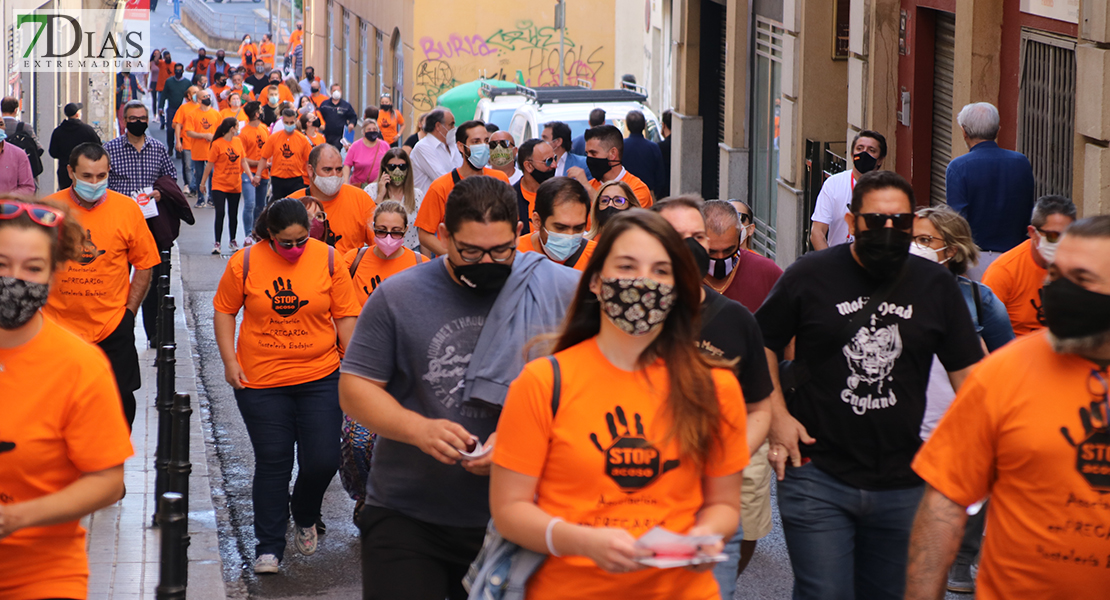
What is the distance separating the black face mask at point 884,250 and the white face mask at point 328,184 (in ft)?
19.4

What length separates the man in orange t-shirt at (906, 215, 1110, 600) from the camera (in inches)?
129

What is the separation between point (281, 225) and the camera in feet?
23.7

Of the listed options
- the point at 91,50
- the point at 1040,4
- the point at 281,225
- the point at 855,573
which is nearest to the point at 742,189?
the point at 1040,4

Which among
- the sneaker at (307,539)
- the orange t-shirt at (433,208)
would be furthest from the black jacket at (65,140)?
the sneaker at (307,539)

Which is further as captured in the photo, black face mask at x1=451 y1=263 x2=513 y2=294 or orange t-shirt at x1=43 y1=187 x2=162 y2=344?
orange t-shirt at x1=43 y1=187 x2=162 y2=344

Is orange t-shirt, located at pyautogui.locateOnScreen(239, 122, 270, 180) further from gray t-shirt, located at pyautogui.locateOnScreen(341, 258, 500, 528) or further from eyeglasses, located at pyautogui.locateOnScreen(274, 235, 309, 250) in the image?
gray t-shirt, located at pyautogui.locateOnScreen(341, 258, 500, 528)

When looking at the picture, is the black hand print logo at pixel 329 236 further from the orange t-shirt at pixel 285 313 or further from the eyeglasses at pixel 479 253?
the eyeglasses at pixel 479 253

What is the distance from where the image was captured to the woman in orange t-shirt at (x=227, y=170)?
18.9m

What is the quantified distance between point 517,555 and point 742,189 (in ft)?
56.3

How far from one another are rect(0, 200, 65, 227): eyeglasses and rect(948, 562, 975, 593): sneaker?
458 cm

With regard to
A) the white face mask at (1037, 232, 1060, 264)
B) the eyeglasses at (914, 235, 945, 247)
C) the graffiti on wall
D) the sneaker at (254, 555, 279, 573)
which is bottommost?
the sneaker at (254, 555, 279, 573)

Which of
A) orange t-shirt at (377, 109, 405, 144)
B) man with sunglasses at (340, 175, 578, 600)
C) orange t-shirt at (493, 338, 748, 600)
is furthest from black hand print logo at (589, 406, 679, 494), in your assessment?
orange t-shirt at (377, 109, 405, 144)

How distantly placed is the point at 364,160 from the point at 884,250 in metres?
13.3

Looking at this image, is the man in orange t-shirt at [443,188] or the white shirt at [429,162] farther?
the white shirt at [429,162]
